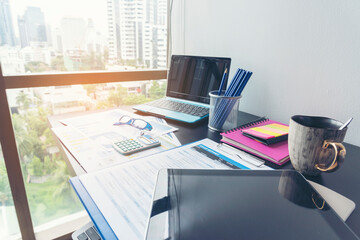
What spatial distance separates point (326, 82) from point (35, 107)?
3.92 feet

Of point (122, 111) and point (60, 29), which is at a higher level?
point (60, 29)

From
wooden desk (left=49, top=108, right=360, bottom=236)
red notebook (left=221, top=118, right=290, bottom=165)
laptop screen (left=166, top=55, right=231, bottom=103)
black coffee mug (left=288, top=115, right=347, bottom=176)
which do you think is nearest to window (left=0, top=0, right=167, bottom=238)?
laptop screen (left=166, top=55, right=231, bottom=103)

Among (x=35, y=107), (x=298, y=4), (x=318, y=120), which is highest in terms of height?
(x=298, y=4)

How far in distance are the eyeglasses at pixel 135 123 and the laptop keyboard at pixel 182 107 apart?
0.18 metres

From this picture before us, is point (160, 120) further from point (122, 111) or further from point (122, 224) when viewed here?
point (122, 224)

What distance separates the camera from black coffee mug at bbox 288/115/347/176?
430mm

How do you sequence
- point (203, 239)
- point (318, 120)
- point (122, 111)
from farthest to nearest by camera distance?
1. point (122, 111)
2. point (318, 120)
3. point (203, 239)

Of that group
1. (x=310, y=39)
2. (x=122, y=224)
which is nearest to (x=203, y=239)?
(x=122, y=224)

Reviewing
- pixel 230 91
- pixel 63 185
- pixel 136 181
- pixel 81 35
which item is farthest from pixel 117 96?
pixel 136 181

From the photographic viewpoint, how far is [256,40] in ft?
2.88

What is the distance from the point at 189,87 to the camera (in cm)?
103

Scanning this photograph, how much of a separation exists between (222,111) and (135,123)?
1.01 ft

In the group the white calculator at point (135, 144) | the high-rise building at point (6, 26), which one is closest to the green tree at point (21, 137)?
the high-rise building at point (6, 26)

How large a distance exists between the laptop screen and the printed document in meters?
0.37
